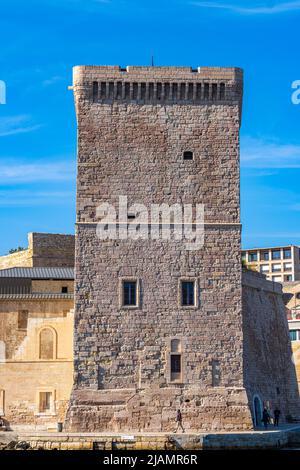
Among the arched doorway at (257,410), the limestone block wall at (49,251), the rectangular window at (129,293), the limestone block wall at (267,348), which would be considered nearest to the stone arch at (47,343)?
the rectangular window at (129,293)

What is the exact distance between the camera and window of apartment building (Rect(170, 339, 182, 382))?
40125mm

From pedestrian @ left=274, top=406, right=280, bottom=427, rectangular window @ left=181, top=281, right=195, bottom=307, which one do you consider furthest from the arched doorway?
rectangular window @ left=181, top=281, right=195, bottom=307

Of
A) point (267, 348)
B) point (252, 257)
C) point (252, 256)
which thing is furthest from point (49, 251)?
point (252, 256)

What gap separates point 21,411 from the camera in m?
44.6

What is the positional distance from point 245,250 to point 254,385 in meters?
84.2

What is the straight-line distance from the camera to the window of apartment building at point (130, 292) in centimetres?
4056

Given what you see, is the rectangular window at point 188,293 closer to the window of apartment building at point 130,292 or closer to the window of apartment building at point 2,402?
Result: the window of apartment building at point 130,292

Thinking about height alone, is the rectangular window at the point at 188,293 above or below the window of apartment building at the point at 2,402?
above

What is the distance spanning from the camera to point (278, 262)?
403 feet

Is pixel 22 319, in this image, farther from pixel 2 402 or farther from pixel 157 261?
pixel 157 261

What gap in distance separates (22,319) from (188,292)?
9347 mm

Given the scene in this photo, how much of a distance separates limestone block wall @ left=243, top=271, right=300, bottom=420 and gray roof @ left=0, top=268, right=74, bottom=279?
9095 millimetres

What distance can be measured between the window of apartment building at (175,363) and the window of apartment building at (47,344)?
7.50m

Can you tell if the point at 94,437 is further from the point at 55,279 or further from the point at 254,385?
the point at 55,279
